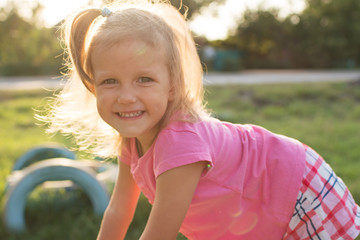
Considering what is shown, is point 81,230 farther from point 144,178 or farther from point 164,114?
point 164,114

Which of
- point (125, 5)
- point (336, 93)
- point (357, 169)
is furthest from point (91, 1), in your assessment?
point (336, 93)

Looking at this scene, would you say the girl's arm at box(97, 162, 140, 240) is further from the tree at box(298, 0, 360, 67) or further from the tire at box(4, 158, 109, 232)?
the tree at box(298, 0, 360, 67)

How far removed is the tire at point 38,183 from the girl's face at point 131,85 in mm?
1406

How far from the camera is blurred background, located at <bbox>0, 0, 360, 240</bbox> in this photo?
3.05m

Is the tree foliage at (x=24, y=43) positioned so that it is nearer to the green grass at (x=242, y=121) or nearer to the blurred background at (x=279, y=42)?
the blurred background at (x=279, y=42)

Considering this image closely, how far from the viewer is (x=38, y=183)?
285cm

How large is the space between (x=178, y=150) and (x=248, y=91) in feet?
25.7

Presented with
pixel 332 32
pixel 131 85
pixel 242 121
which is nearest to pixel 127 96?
pixel 131 85

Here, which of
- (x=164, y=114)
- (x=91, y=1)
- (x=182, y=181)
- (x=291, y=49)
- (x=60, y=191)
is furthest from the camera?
(x=291, y=49)

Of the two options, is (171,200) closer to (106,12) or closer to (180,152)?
(180,152)

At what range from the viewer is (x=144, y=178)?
170cm

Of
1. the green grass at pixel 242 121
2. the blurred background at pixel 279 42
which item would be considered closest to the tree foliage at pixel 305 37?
the blurred background at pixel 279 42

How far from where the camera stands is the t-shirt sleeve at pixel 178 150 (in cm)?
143

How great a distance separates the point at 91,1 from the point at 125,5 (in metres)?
0.42
